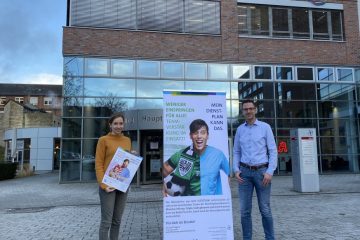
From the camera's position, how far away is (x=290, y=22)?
20656 millimetres

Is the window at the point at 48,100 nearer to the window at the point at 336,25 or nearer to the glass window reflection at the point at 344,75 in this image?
the window at the point at 336,25

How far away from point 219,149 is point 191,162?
0.45m

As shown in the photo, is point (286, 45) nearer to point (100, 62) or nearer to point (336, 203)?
point (100, 62)

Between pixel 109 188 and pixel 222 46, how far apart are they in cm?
1585

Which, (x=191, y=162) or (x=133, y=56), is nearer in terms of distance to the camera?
(x=191, y=162)

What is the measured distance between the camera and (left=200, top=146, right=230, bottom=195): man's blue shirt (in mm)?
4836

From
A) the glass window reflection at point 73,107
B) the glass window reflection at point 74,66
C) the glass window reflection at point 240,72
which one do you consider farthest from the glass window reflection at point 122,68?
the glass window reflection at point 240,72

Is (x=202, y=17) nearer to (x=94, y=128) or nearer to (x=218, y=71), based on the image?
(x=218, y=71)

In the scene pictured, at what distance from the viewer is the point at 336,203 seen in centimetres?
974

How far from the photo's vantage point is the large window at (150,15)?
1855 centimetres

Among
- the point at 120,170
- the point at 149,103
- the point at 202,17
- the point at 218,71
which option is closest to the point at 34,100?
the point at 149,103

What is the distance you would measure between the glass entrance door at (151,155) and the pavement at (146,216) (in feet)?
12.2

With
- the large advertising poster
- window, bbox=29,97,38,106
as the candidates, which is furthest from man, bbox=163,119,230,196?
window, bbox=29,97,38,106

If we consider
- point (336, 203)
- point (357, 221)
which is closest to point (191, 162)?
point (357, 221)
